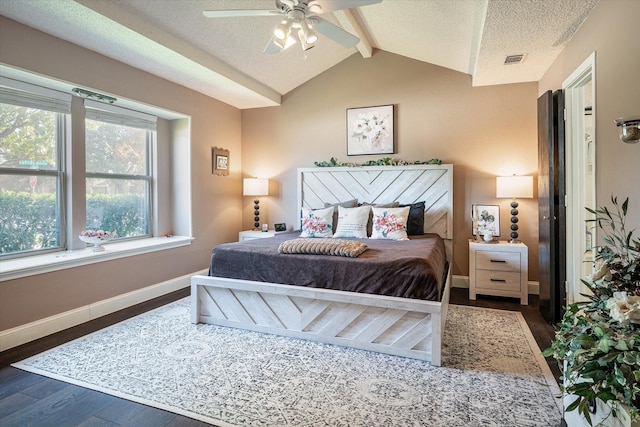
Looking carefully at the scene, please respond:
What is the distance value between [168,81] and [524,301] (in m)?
4.91

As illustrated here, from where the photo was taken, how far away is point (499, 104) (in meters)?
4.20

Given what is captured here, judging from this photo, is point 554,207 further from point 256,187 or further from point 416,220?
point 256,187

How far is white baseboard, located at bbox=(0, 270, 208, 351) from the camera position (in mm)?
2750

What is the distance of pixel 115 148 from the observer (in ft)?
13.2

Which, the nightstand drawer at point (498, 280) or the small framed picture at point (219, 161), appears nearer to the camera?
the nightstand drawer at point (498, 280)

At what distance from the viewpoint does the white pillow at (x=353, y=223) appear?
3990 mm

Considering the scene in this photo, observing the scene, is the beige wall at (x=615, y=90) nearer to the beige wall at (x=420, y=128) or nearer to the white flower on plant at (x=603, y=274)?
the white flower on plant at (x=603, y=274)

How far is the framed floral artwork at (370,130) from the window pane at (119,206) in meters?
2.89

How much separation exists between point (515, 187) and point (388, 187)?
1495mm

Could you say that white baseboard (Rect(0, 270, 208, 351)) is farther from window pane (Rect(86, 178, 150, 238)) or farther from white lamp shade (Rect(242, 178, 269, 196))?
white lamp shade (Rect(242, 178, 269, 196))

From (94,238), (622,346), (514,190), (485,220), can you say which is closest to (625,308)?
(622,346)

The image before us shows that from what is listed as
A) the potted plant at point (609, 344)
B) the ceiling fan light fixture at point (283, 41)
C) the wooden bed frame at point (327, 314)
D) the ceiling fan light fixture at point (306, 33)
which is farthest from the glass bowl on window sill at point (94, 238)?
the potted plant at point (609, 344)

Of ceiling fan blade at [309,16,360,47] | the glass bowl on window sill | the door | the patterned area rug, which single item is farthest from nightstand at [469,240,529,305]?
the glass bowl on window sill

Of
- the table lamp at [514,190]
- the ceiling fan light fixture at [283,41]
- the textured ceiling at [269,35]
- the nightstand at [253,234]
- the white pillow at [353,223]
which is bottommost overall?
the nightstand at [253,234]
